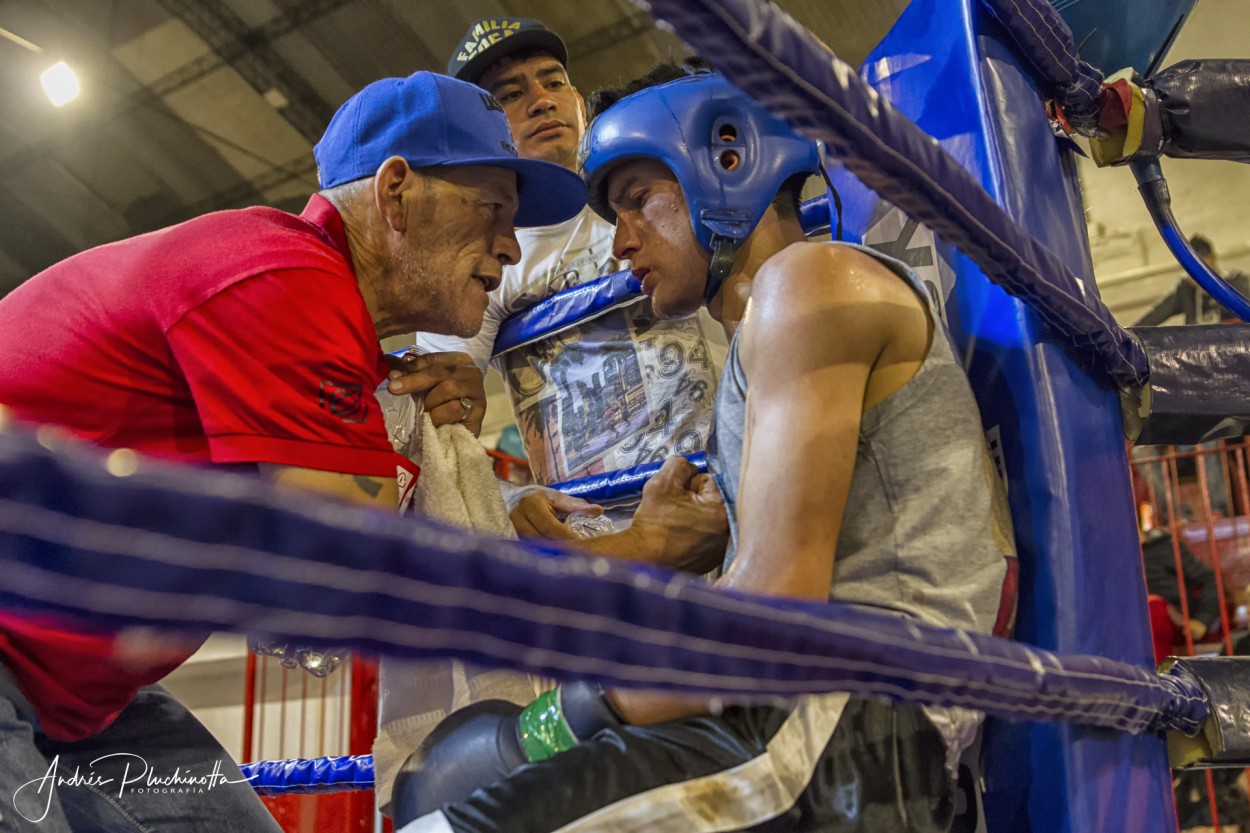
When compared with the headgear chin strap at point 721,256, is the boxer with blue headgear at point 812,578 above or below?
below

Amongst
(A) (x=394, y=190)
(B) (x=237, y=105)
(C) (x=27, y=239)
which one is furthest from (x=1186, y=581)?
(C) (x=27, y=239)

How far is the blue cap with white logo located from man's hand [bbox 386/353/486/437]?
265 millimetres

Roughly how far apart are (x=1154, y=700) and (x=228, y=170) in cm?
676

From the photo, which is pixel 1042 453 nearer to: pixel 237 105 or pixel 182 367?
pixel 182 367

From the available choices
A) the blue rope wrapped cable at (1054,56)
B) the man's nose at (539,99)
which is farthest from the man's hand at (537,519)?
the man's nose at (539,99)

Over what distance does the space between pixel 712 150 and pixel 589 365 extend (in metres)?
0.83

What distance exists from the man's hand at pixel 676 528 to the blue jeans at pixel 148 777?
526 mm

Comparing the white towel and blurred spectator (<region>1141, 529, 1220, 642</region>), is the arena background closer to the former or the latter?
blurred spectator (<region>1141, 529, 1220, 642</region>)

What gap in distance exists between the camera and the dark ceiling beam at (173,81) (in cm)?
591

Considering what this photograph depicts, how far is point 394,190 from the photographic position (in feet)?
4.97

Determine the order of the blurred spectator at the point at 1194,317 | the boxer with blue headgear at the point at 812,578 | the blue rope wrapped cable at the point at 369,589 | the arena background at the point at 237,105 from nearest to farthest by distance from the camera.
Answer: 1. the blue rope wrapped cable at the point at 369,589
2. the boxer with blue headgear at the point at 812,578
3. the blurred spectator at the point at 1194,317
4. the arena background at the point at 237,105

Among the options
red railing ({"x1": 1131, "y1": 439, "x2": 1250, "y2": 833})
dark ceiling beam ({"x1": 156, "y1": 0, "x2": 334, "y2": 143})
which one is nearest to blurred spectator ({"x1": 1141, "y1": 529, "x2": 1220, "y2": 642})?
red railing ({"x1": 1131, "y1": 439, "x2": 1250, "y2": 833})

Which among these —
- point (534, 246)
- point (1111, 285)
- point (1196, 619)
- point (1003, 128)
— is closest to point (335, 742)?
point (534, 246)

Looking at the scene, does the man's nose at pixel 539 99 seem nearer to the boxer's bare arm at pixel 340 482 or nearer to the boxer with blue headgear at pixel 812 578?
the boxer with blue headgear at pixel 812 578
